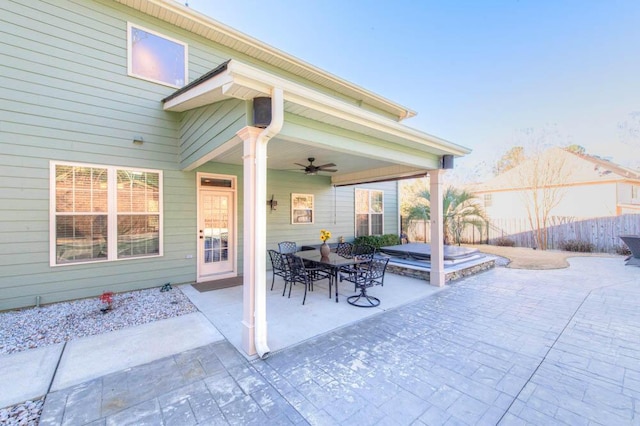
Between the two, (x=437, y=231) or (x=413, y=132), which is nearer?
(x=413, y=132)

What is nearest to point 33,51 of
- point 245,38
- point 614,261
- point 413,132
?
point 245,38

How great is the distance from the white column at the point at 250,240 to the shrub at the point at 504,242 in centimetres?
1263

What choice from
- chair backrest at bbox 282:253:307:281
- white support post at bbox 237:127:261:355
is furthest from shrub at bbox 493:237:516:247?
white support post at bbox 237:127:261:355

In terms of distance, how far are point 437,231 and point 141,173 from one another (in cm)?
620

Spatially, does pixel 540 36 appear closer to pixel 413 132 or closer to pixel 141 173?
pixel 413 132

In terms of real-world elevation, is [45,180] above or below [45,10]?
below

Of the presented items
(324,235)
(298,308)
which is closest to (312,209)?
(324,235)

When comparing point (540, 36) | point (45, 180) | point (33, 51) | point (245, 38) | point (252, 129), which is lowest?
point (45, 180)

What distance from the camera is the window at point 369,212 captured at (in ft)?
31.7

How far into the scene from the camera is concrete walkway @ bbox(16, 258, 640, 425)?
2.03 metres

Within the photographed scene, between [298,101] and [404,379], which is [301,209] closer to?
[298,101]

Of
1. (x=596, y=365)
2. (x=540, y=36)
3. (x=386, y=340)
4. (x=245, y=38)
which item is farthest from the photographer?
(x=540, y=36)

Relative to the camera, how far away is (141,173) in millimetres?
5176

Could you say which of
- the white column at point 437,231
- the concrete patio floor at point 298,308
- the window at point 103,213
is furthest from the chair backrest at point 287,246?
the white column at point 437,231
